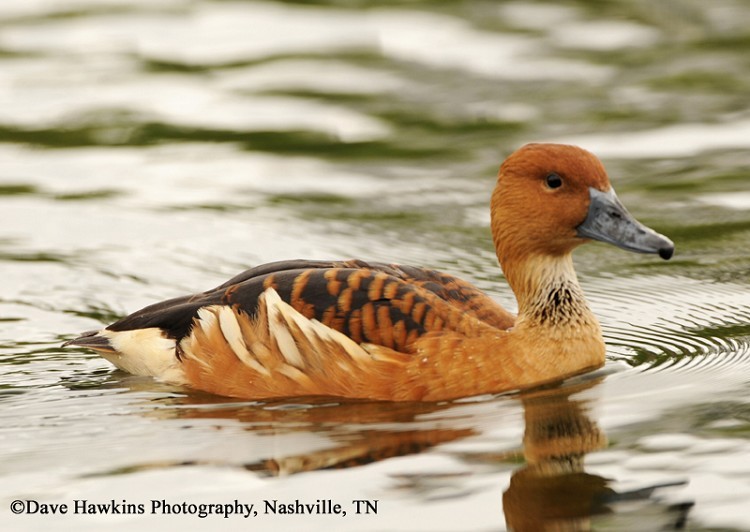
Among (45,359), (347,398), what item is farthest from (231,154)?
(347,398)

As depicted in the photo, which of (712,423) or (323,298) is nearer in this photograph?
(712,423)

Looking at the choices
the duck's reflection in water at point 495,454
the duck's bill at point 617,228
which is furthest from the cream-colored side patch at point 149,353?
the duck's bill at point 617,228

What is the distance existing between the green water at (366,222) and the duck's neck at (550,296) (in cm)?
39

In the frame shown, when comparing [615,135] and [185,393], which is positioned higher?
[615,135]

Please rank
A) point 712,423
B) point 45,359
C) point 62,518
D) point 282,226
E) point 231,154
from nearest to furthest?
point 62,518 → point 712,423 → point 45,359 → point 282,226 → point 231,154

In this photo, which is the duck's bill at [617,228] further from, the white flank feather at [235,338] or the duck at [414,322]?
the white flank feather at [235,338]

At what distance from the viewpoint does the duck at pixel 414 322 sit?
347 inches

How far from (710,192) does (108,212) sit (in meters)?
5.26

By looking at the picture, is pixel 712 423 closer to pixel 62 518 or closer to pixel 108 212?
pixel 62 518

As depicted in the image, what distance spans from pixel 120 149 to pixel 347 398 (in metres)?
6.68

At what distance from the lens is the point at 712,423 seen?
8.03m

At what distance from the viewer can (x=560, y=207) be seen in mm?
9117

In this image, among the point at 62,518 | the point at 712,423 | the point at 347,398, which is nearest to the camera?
the point at 62,518

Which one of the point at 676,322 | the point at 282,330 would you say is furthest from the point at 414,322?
the point at 676,322
